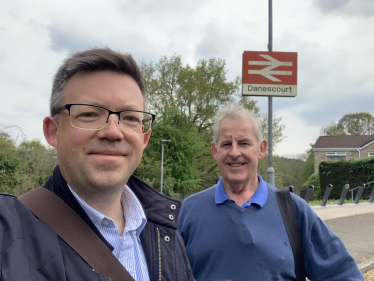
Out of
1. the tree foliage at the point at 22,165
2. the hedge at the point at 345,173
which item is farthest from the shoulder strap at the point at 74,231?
the hedge at the point at 345,173

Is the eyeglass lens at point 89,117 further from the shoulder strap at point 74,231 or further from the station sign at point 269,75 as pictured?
the station sign at point 269,75

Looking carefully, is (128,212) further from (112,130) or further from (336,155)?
(336,155)

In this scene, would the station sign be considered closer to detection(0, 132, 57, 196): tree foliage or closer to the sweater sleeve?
the sweater sleeve

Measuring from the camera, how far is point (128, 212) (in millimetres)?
1831

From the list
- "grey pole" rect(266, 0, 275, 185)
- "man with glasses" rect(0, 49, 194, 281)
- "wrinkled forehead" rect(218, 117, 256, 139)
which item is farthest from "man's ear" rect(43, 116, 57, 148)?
"grey pole" rect(266, 0, 275, 185)

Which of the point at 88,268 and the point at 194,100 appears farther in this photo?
the point at 194,100

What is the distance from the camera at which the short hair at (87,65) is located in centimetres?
159

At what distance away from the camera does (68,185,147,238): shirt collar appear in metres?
1.57

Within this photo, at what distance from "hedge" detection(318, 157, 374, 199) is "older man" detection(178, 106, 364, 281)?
80.2ft

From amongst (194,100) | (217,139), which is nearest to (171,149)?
(194,100)

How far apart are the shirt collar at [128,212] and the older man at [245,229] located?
2.84ft

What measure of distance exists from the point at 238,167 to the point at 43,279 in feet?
6.10

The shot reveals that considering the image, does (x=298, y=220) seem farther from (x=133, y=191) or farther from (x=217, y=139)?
(x=133, y=191)

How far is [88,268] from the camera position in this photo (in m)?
1.36
